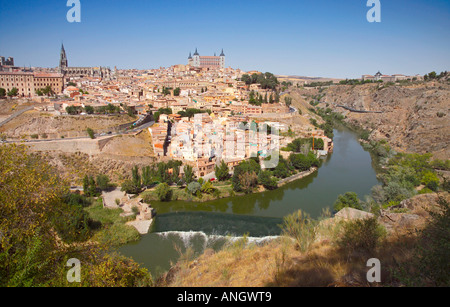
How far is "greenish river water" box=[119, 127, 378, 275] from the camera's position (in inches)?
338

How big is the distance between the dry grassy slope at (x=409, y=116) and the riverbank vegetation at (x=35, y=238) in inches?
782

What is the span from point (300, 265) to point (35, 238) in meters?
3.42

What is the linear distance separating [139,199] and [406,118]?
24.4 metres

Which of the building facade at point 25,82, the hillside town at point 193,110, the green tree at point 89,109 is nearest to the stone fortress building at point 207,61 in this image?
the hillside town at point 193,110

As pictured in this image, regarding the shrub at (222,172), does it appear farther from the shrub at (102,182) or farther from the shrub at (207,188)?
the shrub at (102,182)

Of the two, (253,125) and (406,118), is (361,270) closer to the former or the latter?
(253,125)

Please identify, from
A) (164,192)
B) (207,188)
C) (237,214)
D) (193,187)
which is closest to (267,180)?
(237,214)

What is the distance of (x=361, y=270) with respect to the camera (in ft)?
11.1

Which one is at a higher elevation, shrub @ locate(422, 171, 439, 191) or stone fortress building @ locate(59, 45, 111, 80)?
stone fortress building @ locate(59, 45, 111, 80)

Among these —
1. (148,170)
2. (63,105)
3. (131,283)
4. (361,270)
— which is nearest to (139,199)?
(148,170)

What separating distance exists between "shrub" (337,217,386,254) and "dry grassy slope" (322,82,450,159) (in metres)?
16.2

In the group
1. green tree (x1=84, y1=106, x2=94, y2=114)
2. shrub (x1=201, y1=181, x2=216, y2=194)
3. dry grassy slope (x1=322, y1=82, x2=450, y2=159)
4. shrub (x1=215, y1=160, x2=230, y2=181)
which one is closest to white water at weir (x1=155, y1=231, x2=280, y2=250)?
shrub (x1=201, y1=181, x2=216, y2=194)

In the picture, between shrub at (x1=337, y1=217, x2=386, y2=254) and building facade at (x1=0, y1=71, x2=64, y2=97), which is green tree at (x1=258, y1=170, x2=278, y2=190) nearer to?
shrub at (x1=337, y1=217, x2=386, y2=254)
